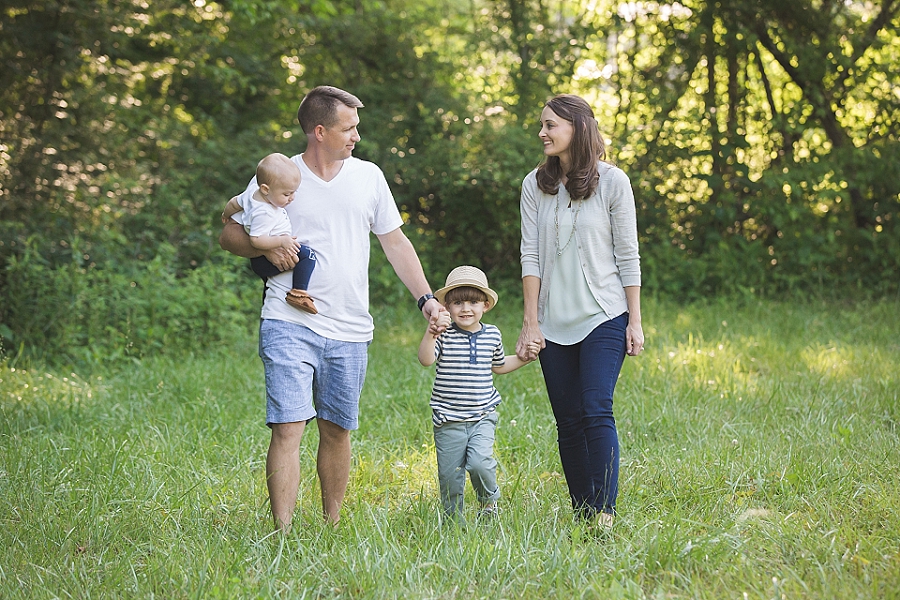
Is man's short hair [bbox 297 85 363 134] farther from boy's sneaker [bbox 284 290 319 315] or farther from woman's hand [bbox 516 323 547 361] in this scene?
woman's hand [bbox 516 323 547 361]

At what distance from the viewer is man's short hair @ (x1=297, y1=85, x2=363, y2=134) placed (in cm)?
357

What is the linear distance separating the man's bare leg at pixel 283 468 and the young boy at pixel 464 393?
594 millimetres

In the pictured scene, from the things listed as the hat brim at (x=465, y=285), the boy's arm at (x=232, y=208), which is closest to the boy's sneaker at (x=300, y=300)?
the boy's arm at (x=232, y=208)

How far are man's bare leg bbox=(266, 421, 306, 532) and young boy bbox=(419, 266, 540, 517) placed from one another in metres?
0.59

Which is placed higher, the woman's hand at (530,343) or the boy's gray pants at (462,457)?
the woman's hand at (530,343)

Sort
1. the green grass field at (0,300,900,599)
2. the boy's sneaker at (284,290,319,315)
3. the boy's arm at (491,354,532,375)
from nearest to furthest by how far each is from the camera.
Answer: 1. the green grass field at (0,300,900,599)
2. the boy's sneaker at (284,290,319,315)
3. the boy's arm at (491,354,532,375)

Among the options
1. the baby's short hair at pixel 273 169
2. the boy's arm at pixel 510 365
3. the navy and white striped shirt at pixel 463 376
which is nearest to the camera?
the baby's short hair at pixel 273 169

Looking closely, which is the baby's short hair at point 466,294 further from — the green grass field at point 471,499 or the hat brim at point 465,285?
the green grass field at point 471,499

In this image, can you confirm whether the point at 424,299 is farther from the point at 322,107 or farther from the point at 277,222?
the point at 322,107

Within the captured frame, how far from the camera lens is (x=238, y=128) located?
13.0 metres

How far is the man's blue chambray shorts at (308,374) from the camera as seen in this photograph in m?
3.53

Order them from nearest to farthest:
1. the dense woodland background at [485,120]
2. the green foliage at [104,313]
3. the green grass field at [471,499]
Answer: the green grass field at [471,499] < the green foliage at [104,313] < the dense woodland background at [485,120]

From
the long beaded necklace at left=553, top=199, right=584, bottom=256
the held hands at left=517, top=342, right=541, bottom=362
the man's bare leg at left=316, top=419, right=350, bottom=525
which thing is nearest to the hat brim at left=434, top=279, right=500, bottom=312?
the held hands at left=517, top=342, right=541, bottom=362

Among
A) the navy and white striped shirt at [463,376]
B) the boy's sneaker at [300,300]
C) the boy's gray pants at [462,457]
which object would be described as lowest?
the boy's gray pants at [462,457]
